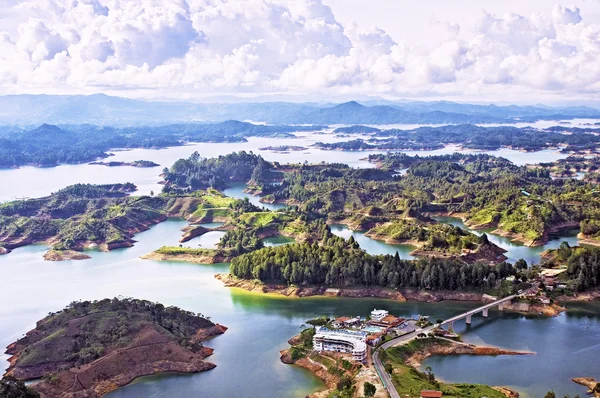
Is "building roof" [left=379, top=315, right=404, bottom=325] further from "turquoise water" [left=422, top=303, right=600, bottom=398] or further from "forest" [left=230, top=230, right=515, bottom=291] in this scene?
"forest" [left=230, top=230, right=515, bottom=291]

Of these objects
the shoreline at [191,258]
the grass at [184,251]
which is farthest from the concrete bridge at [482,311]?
the grass at [184,251]

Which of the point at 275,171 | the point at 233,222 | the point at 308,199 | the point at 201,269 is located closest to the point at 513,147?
the point at 275,171

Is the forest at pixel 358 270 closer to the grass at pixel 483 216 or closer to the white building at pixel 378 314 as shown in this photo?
the white building at pixel 378 314

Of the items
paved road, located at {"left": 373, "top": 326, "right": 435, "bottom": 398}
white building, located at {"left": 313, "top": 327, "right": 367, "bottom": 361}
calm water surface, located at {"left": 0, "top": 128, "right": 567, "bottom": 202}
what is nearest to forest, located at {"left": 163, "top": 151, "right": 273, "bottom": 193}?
calm water surface, located at {"left": 0, "top": 128, "right": 567, "bottom": 202}

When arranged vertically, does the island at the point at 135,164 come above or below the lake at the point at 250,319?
below

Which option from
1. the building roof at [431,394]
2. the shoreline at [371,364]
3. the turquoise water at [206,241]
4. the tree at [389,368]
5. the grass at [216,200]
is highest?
the building roof at [431,394]
